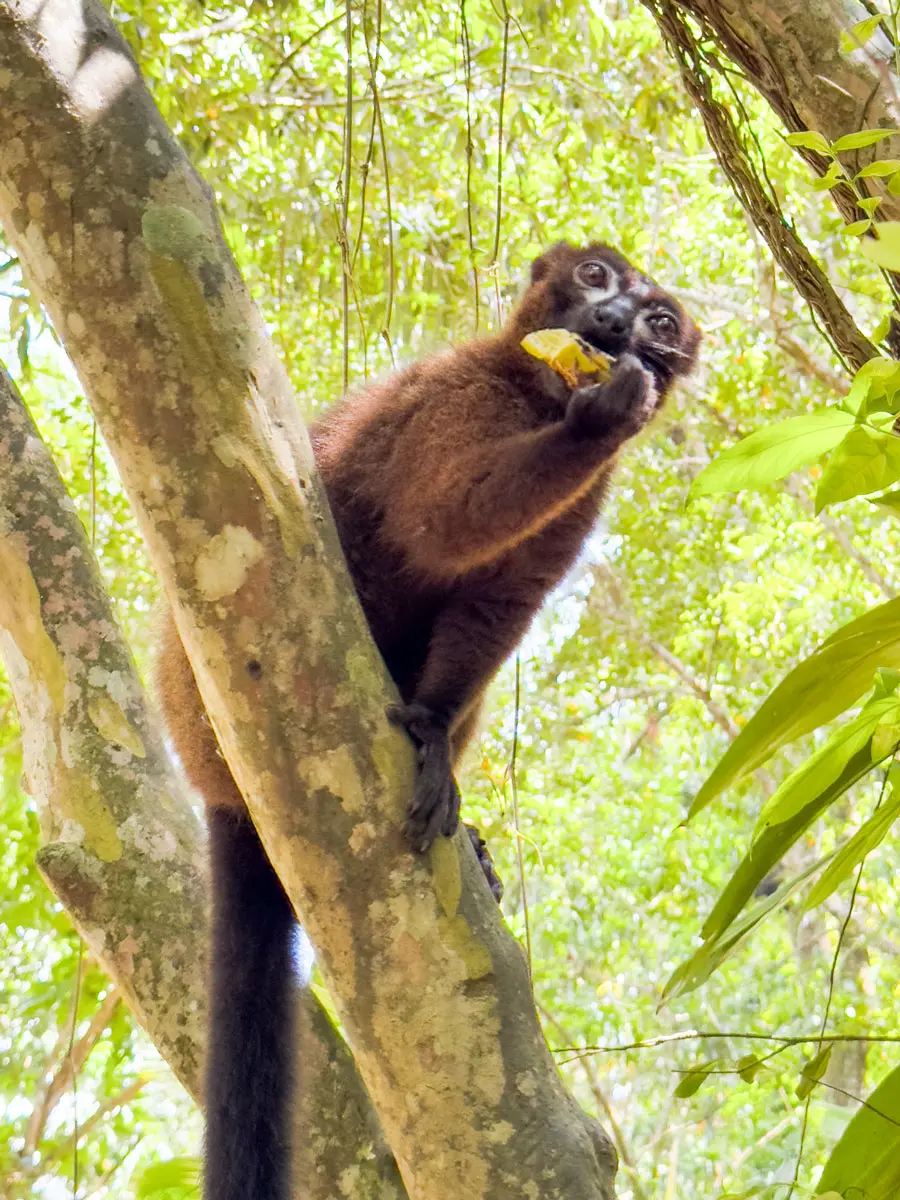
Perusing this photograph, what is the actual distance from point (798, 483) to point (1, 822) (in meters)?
6.64

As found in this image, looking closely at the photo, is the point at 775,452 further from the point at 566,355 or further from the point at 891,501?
the point at 566,355

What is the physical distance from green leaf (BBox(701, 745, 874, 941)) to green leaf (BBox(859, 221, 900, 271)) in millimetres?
901

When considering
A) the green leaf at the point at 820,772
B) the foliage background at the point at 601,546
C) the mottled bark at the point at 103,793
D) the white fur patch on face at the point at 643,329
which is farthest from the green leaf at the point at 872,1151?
the foliage background at the point at 601,546

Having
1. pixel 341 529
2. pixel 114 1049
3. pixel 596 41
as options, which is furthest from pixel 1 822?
pixel 596 41

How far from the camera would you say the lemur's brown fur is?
2.79 meters

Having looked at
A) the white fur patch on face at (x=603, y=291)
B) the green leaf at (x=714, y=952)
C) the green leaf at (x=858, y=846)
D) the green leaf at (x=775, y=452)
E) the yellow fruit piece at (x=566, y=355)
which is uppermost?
the white fur patch on face at (x=603, y=291)

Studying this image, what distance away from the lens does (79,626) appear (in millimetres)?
3178

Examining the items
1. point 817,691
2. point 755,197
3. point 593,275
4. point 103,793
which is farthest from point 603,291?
point 817,691

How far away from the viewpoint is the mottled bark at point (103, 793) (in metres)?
2.83

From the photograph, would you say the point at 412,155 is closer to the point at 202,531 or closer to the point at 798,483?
the point at 798,483

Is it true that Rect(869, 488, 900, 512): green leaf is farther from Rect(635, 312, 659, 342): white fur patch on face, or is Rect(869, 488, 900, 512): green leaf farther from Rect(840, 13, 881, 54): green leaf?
Rect(635, 312, 659, 342): white fur patch on face

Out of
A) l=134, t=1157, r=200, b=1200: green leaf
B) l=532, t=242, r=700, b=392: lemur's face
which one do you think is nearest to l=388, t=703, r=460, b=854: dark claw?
l=134, t=1157, r=200, b=1200: green leaf

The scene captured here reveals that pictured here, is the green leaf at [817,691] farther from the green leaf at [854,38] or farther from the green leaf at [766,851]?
the green leaf at [854,38]

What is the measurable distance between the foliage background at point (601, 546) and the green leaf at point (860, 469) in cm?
378
